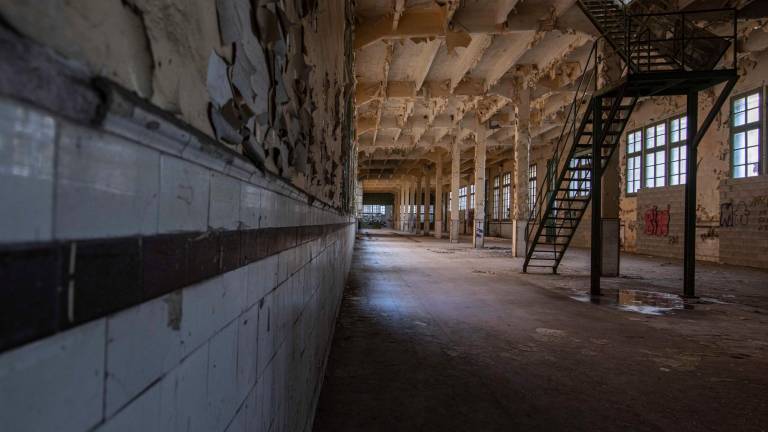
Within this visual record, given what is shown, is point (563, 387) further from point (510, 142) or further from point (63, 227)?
point (510, 142)

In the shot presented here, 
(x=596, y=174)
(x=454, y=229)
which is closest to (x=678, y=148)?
(x=596, y=174)

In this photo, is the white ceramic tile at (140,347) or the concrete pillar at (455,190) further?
the concrete pillar at (455,190)

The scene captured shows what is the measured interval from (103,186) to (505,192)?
31836 millimetres

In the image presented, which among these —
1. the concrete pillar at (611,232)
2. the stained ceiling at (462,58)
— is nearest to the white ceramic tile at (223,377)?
the stained ceiling at (462,58)

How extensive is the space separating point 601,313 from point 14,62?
6759 millimetres

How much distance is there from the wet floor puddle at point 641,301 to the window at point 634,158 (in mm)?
11181

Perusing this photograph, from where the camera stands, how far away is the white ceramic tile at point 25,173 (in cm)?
46

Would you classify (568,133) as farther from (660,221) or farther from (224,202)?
(660,221)

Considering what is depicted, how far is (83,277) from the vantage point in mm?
572

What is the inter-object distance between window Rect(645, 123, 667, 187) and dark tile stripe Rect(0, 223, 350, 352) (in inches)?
721

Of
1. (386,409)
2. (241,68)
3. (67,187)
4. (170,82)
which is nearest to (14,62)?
(67,187)

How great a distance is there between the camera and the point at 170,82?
2.72 feet

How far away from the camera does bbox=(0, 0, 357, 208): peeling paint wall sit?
570mm

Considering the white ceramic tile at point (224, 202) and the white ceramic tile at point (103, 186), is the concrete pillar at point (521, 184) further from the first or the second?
the white ceramic tile at point (103, 186)
